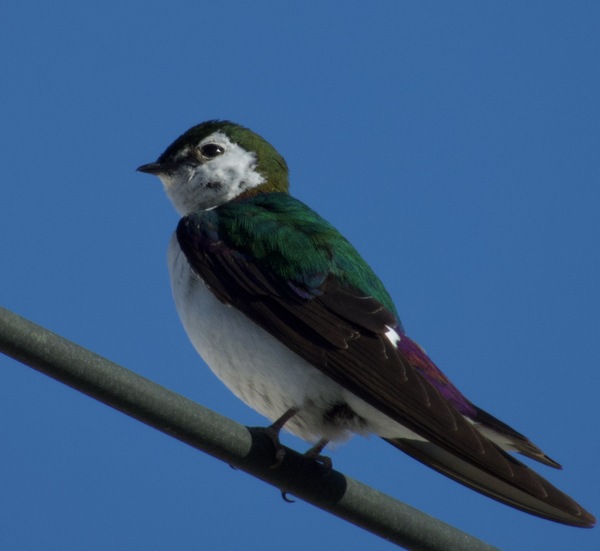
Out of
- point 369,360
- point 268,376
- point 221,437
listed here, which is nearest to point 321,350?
point 369,360

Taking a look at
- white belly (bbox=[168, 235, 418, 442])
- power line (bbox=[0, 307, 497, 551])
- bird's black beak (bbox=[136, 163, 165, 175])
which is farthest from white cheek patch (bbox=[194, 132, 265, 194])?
power line (bbox=[0, 307, 497, 551])

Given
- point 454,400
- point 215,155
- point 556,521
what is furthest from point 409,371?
point 215,155

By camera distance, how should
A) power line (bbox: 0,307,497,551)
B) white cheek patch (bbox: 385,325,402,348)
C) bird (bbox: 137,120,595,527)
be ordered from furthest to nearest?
1. white cheek patch (bbox: 385,325,402,348)
2. bird (bbox: 137,120,595,527)
3. power line (bbox: 0,307,497,551)

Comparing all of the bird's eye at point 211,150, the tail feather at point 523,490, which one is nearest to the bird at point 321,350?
the tail feather at point 523,490

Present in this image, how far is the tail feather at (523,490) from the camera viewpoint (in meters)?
3.81

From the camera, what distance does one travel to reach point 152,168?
632 cm

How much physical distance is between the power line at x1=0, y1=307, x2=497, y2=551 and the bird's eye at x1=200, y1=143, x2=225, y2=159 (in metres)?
2.53

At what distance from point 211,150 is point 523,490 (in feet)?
9.79

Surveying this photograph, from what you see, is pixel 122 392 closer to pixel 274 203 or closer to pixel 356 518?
pixel 356 518

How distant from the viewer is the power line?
292 cm

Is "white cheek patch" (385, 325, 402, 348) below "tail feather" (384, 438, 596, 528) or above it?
above

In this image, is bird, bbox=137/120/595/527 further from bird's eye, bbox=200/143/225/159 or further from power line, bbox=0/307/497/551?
bird's eye, bbox=200/143/225/159

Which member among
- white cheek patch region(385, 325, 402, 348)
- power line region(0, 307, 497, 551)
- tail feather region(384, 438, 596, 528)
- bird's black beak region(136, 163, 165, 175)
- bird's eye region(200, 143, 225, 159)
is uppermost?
bird's eye region(200, 143, 225, 159)

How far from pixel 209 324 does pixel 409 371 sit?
0.90 m
